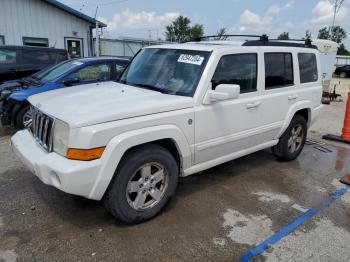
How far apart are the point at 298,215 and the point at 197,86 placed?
75.8 inches

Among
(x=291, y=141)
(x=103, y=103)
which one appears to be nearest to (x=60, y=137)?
(x=103, y=103)

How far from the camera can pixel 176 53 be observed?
4.05m

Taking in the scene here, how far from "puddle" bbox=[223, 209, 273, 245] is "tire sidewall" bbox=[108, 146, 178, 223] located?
0.78 m

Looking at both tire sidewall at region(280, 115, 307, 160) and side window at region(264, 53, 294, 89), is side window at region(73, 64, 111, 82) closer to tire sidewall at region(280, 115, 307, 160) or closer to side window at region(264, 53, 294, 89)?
side window at region(264, 53, 294, 89)

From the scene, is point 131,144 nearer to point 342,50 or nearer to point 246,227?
point 246,227

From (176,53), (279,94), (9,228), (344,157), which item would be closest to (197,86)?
(176,53)

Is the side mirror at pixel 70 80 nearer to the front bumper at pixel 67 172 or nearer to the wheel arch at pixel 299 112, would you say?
the front bumper at pixel 67 172

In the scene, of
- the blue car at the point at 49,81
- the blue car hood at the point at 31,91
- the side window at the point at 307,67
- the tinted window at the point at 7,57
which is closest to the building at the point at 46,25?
the tinted window at the point at 7,57

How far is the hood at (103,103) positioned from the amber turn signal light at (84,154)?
23cm

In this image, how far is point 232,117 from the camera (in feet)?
13.1

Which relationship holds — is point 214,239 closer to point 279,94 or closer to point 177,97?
point 177,97

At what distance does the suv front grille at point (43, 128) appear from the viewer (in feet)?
10.3

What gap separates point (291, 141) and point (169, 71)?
2.66 m

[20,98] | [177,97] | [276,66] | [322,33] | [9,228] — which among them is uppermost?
[322,33]
